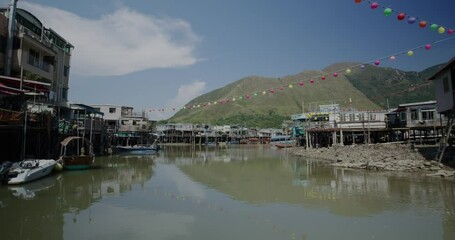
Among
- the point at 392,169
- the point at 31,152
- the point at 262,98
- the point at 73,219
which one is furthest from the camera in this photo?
the point at 262,98

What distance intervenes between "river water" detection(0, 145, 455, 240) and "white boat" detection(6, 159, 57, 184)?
386 mm

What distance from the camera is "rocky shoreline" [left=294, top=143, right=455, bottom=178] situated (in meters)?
19.8

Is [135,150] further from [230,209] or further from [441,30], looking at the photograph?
[441,30]

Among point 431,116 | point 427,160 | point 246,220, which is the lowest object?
point 246,220

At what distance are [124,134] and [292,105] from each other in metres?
123

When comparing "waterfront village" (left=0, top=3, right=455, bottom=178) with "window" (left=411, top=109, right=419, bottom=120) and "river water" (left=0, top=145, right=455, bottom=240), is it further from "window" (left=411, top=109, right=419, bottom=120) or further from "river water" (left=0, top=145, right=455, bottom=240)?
"river water" (left=0, top=145, right=455, bottom=240)

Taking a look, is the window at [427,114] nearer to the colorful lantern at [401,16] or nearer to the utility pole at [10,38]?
the colorful lantern at [401,16]

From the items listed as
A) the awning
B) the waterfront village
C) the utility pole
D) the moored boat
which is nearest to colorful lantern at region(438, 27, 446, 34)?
the waterfront village

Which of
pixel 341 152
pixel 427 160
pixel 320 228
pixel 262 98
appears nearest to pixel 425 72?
pixel 341 152

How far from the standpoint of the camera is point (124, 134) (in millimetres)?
46625

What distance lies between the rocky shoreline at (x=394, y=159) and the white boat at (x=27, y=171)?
21360mm

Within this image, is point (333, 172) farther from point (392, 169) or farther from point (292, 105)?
point (292, 105)

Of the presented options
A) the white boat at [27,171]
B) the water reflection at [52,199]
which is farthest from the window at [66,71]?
the white boat at [27,171]

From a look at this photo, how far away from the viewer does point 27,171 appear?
15852 mm
